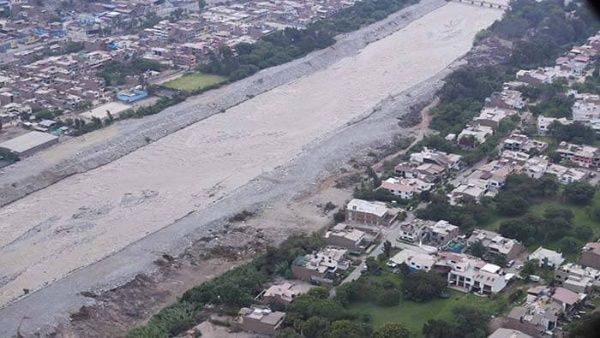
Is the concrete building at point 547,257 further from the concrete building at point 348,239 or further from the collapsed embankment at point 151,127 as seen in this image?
the collapsed embankment at point 151,127

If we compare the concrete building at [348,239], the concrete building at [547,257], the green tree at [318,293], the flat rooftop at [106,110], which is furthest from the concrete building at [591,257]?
the flat rooftop at [106,110]

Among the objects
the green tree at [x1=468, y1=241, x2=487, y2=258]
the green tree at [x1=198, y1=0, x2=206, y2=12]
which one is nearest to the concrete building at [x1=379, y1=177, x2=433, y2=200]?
the green tree at [x1=468, y1=241, x2=487, y2=258]

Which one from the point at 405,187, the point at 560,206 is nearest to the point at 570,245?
the point at 560,206

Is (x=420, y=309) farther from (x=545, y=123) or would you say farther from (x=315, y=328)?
(x=545, y=123)

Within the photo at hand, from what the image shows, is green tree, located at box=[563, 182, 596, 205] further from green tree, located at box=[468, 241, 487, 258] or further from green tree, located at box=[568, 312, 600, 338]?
green tree, located at box=[568, 312, 600, 338]

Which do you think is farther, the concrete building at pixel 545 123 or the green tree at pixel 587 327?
the concrete building at pixel 545 123

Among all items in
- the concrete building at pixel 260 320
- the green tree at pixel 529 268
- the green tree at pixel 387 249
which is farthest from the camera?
the green tree at pixel 387 249
